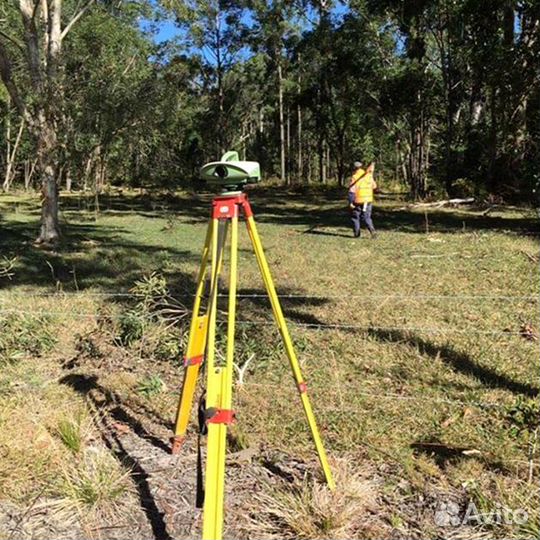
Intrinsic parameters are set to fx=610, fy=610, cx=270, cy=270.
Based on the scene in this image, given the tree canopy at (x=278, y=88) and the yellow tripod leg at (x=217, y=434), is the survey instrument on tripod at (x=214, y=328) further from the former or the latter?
the tree canopy at (x=278, y=88)

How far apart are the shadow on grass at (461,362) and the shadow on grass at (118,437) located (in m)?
2.48

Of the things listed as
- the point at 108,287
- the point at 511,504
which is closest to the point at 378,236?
the point at 108,287

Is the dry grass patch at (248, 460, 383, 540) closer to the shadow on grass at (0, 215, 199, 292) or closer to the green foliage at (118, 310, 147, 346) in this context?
the green foliage at (118, 310, 147, 346)

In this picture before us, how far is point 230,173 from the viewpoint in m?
2.72

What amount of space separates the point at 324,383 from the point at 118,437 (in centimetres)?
165

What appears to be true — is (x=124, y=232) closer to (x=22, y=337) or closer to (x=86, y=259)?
(x=86, y=259)

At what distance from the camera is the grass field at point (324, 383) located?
322 cm

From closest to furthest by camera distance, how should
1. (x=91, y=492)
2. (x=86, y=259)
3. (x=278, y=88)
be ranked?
(x=91, y=492)
(x=86, y=259)
(x=278, y=88)

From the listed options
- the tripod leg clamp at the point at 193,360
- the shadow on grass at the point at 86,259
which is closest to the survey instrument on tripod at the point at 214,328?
the tripod leg clamp at the point at 193,360

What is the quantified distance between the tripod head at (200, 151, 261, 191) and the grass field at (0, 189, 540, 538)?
1601 millimetres

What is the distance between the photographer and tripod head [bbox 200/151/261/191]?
8.87ft

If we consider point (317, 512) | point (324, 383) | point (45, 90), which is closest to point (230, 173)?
point (317, 512)

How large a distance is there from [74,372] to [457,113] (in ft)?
78.2

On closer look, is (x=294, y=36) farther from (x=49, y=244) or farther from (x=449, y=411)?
(x=449, y=411)
